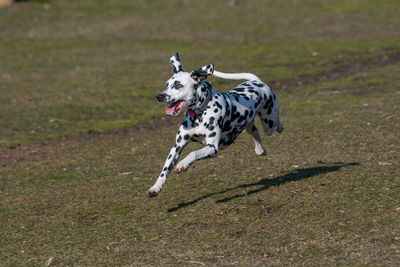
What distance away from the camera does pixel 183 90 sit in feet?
30.1

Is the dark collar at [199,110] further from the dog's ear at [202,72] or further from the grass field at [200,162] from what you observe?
the grass field at [200,162]

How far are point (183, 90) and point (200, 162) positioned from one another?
364cm

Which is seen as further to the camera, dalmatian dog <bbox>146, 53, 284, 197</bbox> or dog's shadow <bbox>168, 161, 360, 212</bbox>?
dog's shadow <bbox>168, 161, 360, 212</bbox>

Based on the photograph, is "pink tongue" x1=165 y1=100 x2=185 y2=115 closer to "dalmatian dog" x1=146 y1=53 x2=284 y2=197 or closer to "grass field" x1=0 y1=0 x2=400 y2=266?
"dalmatian dog" x1=146 y1=53 x2=284 y2=197

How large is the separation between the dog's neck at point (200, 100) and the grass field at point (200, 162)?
1412 mm

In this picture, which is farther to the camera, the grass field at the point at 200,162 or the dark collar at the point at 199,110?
the dark collar at the point at 199,110

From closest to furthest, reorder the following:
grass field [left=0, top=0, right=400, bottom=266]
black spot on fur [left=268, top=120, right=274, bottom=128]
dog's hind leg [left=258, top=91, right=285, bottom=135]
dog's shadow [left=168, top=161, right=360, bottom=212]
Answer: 1. grass field [left=0, top=0, right=400, bottom=266]
2. dog's shadow [left=168, top=161, right=360, bottom=212]
3. dog's hind leg [left=258, top=91, right=285, bottom=135]
4. black spot on fur [left=268, top=120, right=274, bottom=128]

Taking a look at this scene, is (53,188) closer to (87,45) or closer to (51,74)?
(51,74)

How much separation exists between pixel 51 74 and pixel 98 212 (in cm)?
1453

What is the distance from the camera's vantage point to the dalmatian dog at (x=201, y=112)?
30.2ft

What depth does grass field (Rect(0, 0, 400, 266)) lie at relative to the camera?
27.7 feet

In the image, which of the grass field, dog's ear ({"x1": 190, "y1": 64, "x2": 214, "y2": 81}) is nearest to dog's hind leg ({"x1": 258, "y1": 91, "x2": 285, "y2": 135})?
the grass field

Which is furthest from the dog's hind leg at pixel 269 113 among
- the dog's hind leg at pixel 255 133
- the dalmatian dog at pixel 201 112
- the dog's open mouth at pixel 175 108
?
the dog's open mouth at pixel 175 108

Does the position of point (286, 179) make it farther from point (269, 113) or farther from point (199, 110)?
point (199, 110)
